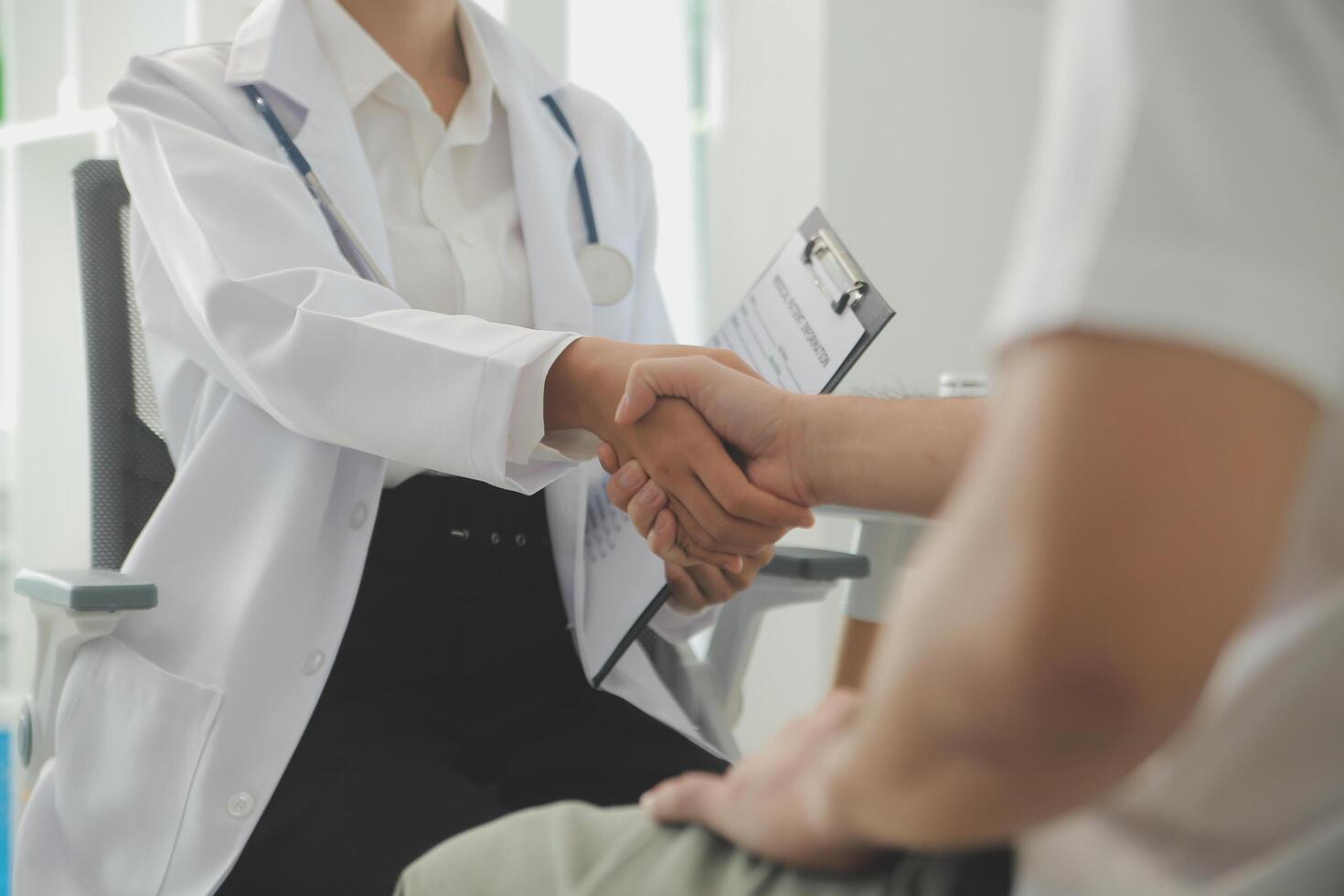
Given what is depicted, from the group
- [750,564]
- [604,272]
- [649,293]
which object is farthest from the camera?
[649,293]

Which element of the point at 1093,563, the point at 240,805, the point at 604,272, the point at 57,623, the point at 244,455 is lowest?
→ the point at 240,805

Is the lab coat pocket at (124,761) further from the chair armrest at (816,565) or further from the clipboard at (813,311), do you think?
the chair armrest at (816,565)

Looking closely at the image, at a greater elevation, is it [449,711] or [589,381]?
[589,381]

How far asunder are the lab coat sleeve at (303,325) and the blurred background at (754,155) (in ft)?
4.04

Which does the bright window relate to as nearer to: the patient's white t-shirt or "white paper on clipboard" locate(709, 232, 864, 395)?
"white paper on clipboard" locate(709, 232, 864, 395)

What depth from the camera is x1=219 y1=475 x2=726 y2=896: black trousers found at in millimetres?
989

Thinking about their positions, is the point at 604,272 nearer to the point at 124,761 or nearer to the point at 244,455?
the point at 244,455

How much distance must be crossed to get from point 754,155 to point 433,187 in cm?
128

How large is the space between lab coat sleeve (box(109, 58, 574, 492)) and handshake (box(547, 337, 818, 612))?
53 millimetres

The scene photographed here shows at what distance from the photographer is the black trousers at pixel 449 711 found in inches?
38.9

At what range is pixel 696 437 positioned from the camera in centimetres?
105

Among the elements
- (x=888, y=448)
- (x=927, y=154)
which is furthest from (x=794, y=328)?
(x=927, y=154)

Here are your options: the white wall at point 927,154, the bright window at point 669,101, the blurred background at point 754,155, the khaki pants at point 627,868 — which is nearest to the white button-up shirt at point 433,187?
the khaki pants at point 627,868

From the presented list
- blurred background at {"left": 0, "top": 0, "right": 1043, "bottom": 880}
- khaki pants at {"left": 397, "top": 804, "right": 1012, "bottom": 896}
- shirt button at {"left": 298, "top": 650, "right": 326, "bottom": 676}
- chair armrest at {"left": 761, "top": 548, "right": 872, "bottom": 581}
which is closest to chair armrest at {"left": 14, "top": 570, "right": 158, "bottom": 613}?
shirt button at {"left": 298, "top": 650, "right": 326, "bottom": 676}
